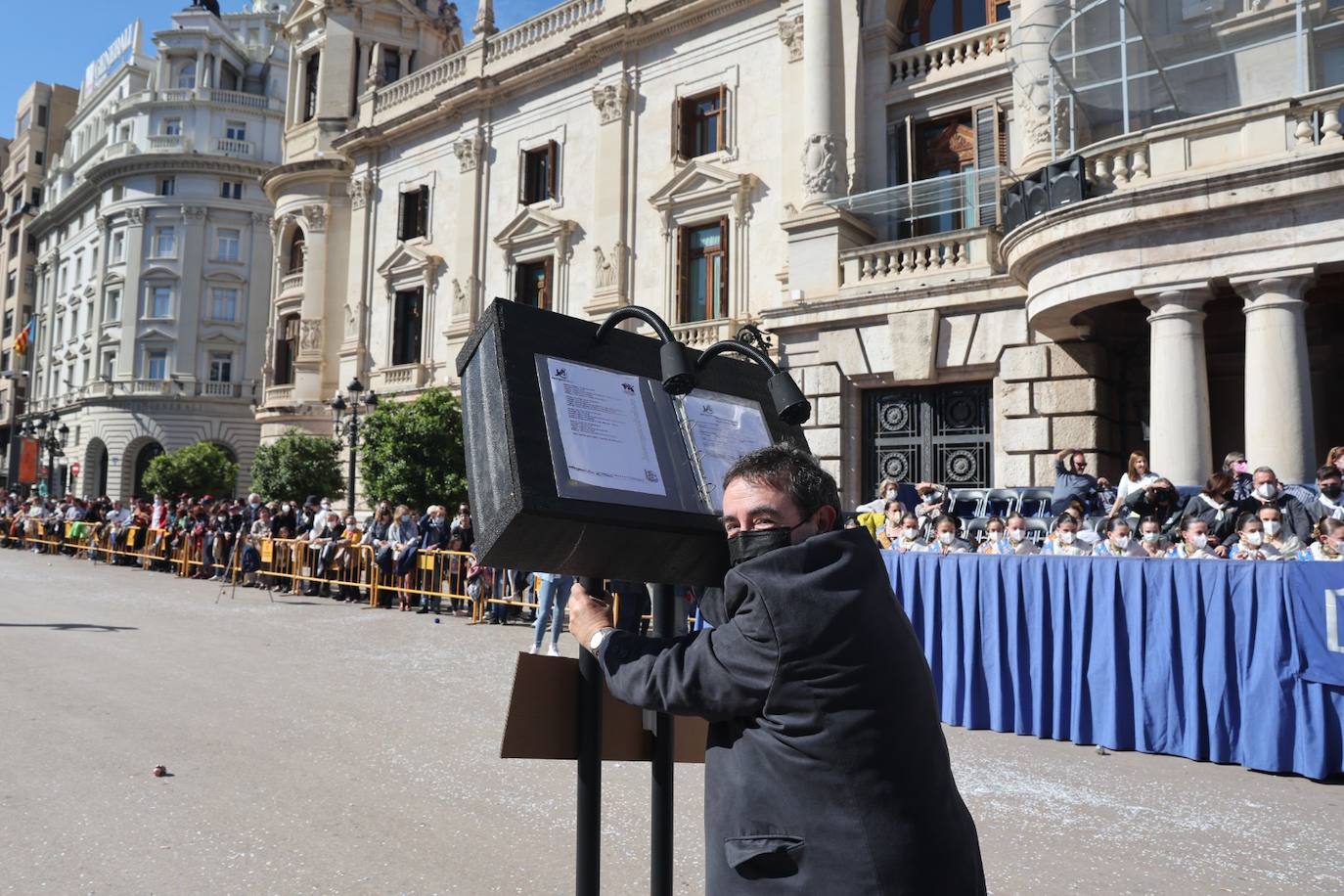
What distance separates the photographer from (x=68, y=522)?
29297mm

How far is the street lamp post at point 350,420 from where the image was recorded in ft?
81.2

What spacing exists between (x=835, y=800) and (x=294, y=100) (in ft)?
128

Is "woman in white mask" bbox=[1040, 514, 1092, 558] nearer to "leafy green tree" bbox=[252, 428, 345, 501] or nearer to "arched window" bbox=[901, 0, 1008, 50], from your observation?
"arched window" bbox=[901, 0, 1008, 50]

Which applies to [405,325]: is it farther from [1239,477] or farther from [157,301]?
[157,301]

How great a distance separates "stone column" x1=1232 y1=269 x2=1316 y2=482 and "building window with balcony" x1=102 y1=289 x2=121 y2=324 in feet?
186

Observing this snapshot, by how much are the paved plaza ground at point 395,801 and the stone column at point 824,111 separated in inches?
502

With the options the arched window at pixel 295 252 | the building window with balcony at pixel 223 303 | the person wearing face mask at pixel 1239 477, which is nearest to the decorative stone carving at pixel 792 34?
the person wearing face mask at pixel 1239 477

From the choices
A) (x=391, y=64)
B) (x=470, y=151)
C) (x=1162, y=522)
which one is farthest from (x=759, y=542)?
(x=391, y=64)

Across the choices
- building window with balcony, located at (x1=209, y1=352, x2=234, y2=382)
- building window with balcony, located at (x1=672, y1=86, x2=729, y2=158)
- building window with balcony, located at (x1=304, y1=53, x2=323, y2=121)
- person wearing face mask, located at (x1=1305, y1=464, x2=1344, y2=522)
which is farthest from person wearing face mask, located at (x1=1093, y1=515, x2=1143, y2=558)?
building window with balcony, located at (x1=209, y1=352, x2=234, y2=382)

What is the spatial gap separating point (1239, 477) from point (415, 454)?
18798 mm

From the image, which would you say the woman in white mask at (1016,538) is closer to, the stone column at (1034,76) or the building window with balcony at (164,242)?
the stone column at (1034,76)

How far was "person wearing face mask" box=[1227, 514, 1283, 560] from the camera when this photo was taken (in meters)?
8.23

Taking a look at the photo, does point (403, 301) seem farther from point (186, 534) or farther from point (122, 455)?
point (122, 455)

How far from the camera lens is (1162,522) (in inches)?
400
